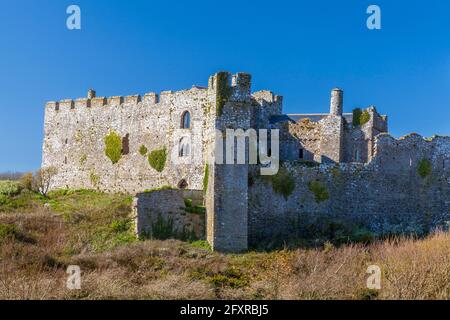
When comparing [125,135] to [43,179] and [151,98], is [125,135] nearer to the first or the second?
[151,98]

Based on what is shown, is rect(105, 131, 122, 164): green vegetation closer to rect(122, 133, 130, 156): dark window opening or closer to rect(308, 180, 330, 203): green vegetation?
rect(122, 133, 130, 156): dark window opening

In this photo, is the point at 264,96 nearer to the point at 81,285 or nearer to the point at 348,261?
the point at 348,261

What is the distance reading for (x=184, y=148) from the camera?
131 ft

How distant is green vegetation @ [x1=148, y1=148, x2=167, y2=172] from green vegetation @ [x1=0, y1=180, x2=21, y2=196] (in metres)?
8.58

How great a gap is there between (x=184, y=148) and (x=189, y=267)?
41.9 ft

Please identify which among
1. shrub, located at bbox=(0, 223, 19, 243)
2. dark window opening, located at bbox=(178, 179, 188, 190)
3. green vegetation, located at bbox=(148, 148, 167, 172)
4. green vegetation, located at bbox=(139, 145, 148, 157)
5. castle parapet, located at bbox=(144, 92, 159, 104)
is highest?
castle parapet, located at bbox=(144, 92, 159, 104)

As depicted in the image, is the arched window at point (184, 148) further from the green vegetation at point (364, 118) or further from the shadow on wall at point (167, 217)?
the green vegetation at point (364, 118)

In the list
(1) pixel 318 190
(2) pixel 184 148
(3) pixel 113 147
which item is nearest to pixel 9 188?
(3) pixel 113 147

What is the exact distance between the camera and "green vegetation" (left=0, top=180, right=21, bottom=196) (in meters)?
41.7

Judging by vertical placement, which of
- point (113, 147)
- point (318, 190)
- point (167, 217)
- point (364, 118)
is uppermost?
point (364, 118)

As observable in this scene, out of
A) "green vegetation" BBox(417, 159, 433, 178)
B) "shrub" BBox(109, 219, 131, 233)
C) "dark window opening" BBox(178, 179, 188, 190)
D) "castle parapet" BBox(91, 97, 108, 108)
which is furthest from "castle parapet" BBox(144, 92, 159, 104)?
"green vegetation" BBox(417, 159, 433, 178)

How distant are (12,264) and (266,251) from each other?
11.1m

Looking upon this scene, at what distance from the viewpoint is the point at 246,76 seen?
32125 millimetres
